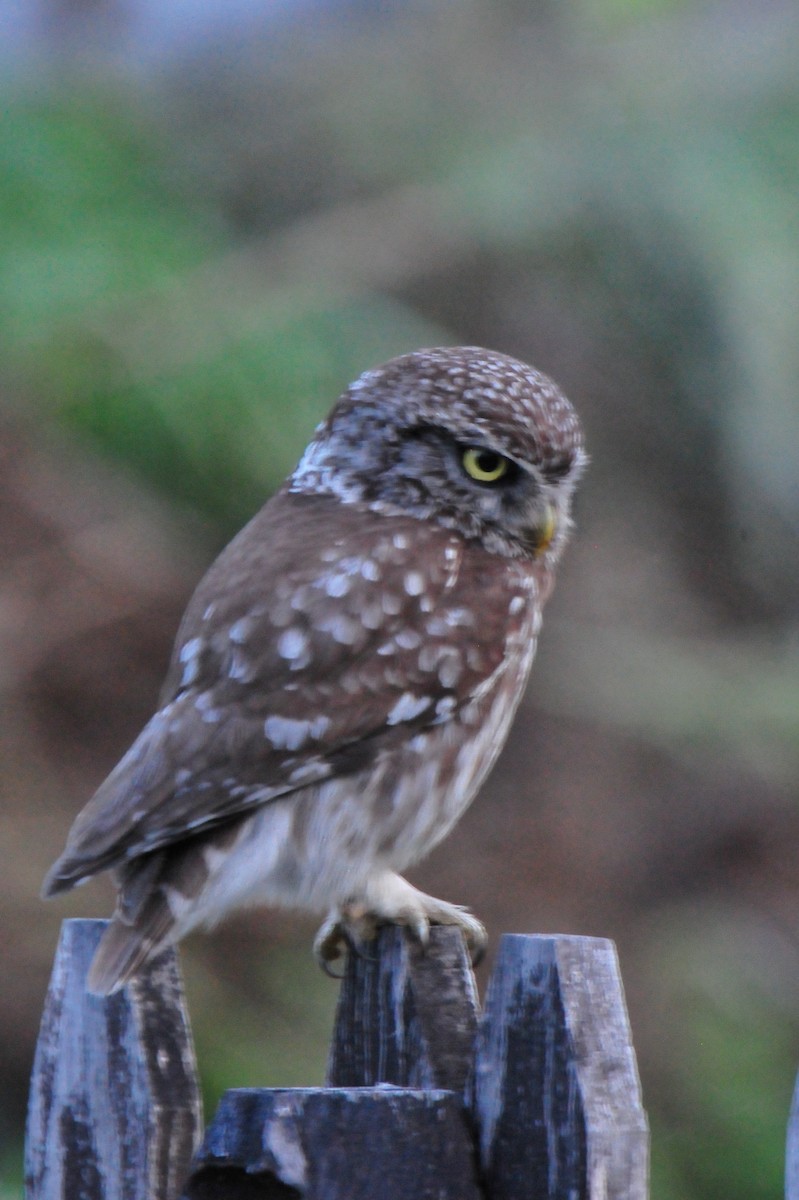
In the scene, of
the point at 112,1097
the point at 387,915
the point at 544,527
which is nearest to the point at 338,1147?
the point at 112,1097

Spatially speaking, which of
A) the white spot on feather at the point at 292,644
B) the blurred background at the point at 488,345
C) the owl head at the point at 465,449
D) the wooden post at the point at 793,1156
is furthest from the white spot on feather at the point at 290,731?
the blurred background at the point at 488,345

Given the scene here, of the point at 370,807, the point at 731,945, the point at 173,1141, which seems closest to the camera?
the point at 173,1141

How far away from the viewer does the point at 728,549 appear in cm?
571

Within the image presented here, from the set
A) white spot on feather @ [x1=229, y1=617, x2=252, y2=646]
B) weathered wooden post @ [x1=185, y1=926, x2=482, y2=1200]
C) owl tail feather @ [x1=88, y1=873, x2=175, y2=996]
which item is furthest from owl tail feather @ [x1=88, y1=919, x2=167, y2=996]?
white spot on feather @ [x1=229, y1=617, x2=252, y2=646]

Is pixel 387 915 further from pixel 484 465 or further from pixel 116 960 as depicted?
pixel 484 465

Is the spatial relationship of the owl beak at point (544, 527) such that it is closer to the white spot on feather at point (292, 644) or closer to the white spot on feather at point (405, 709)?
the white spot on feather at point (405, 709)

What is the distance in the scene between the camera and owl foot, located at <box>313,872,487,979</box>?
8.64ft

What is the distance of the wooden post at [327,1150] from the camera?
5.48 feet

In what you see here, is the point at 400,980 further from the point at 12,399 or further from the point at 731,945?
the point at 731,945

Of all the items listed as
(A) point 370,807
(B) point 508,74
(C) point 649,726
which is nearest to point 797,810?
(C) point 649,726

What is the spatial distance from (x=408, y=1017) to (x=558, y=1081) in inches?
12.4

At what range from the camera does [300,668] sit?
8.75ft

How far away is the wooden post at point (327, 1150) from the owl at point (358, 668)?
2.25ft

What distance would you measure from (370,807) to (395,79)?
3.59 meters
